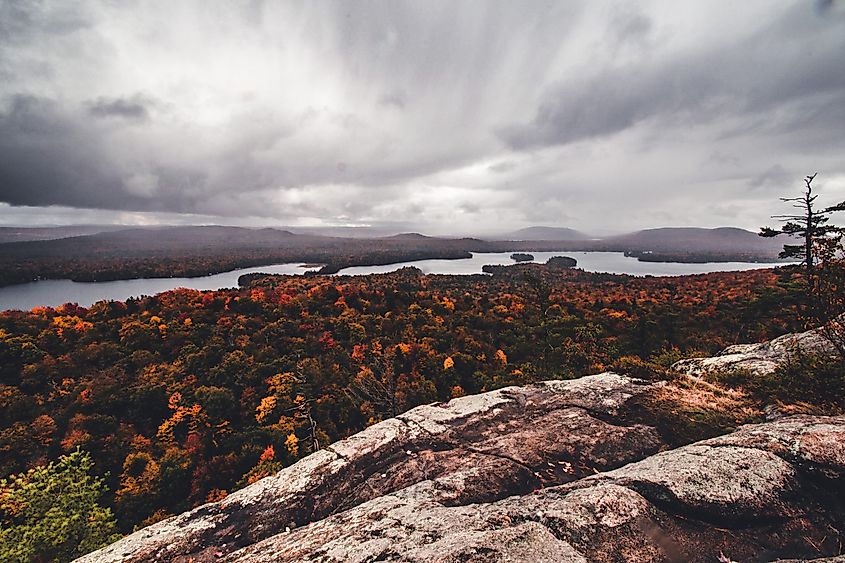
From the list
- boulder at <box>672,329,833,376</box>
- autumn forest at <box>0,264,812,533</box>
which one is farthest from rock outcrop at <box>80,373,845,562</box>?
autumn forest at <box>0,264,812,533</box>

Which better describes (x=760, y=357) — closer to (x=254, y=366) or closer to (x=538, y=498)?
(x=538, y=498)

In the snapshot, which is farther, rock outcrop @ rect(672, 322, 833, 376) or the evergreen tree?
the evergreen tree

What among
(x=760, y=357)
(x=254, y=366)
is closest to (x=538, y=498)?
(x=760, y=357)

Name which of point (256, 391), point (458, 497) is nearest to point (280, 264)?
point (256, 391)

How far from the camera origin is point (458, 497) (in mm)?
5836

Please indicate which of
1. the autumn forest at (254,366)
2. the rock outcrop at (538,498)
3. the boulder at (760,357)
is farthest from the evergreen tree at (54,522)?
the boulder at (760,357)

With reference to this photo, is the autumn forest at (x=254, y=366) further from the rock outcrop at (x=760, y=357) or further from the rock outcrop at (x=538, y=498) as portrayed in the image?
the rock outcrop at (x=538, y=498)

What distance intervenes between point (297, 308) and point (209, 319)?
963 centimetres

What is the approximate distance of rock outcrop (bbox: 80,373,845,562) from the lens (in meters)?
4.21

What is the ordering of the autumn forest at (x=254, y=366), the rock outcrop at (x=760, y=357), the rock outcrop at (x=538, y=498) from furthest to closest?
the autumn forest at (x=254, y=366)
the rock outcrop at (x=760, y=357)
the rock outcrop at (x=538, y=498)

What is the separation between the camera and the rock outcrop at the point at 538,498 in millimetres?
4207

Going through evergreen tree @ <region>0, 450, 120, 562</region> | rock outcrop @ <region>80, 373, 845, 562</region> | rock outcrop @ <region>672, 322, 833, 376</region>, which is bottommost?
evergreen tree @ <region>0, 450, 120, 562</region>

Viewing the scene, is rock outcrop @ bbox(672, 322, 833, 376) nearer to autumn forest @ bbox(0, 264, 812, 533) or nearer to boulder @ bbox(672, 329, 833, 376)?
boulder @ bbox(672, 329, 833, 376)

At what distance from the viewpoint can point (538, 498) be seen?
520cm
